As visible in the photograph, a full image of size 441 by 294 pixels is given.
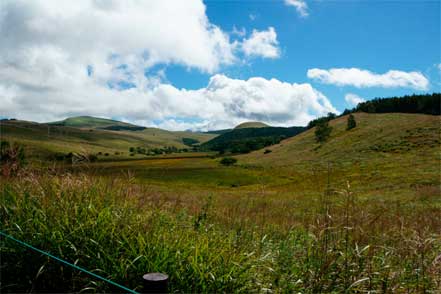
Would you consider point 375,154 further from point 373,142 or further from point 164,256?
point 164,256

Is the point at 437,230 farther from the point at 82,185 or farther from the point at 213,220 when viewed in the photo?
the point at 82,185

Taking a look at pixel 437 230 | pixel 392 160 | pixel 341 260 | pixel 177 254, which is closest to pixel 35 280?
pixel 177 254

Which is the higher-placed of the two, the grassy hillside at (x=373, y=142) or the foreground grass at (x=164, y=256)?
the grassy hillside at (x=373, y=142)

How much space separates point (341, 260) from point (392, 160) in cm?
6651

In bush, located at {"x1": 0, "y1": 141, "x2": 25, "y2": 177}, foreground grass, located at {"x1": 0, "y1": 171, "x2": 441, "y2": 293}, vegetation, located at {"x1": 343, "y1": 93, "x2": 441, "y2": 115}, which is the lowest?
foreground grass, located at {"x1": 0, "y1": 171, "x2": 441, "y2": 293}

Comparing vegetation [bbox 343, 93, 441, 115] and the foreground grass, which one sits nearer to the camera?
the foreground grass

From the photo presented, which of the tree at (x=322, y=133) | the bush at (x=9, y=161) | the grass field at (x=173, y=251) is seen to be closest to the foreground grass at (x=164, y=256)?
the grass field at (x=173, y=251)

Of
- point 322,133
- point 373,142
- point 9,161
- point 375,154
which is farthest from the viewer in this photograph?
point 322,133

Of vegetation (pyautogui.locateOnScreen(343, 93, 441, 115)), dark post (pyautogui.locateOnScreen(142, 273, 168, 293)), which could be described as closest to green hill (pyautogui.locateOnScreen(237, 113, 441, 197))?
vegetation (pyautogui.locateOnScreen(343, 93, 441, 115))

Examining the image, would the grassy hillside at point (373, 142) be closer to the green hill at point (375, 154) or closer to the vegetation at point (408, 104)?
the green hill at point (375, 154)

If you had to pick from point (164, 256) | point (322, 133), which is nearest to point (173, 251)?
point (164, 256)

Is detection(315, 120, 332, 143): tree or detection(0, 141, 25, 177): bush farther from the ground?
detection(315, 120, 332, 143): tree

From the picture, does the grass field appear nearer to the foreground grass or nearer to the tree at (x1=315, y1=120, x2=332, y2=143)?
the foreground grass

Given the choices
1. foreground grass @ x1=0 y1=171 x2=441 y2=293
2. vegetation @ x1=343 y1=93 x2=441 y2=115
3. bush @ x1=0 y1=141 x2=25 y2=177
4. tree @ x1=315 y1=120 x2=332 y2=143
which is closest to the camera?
foreground grass @ x1=0 y1=171 x2=441 y2=293
